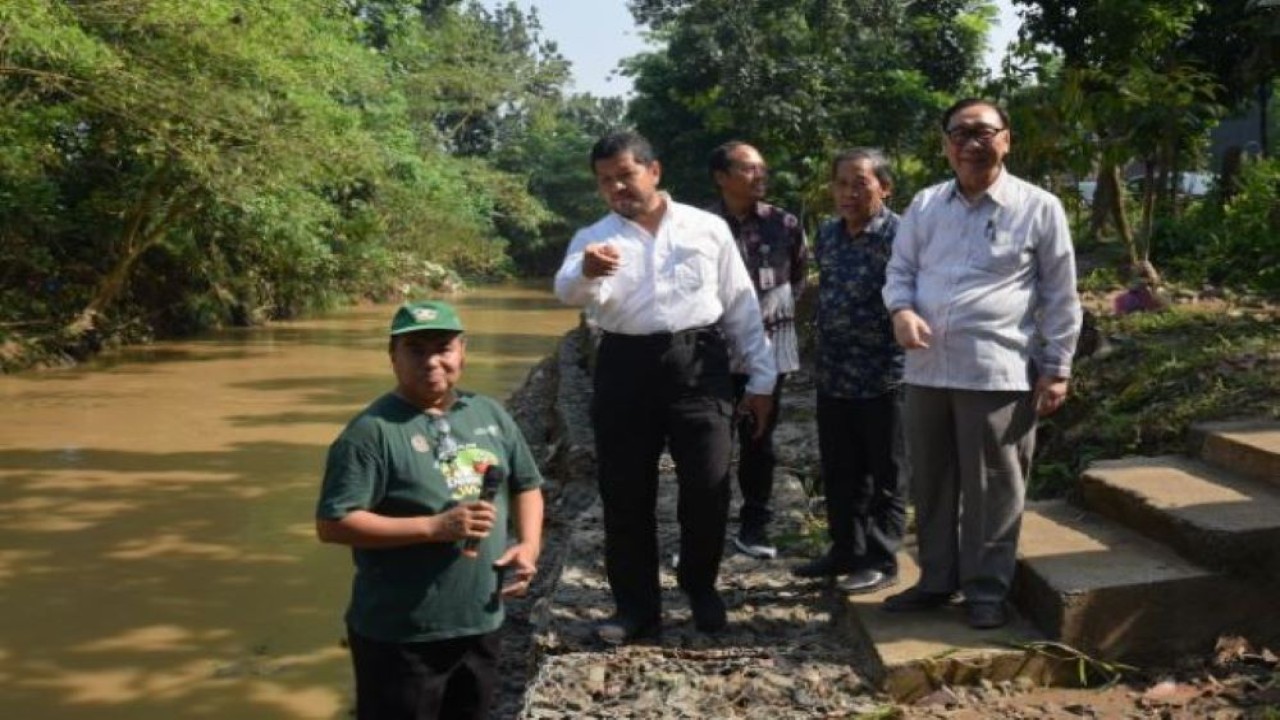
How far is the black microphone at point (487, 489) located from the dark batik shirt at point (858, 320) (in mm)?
1660

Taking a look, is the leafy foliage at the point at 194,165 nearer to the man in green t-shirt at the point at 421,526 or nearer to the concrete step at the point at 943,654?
the man in green t-shirt at the point at 421,526

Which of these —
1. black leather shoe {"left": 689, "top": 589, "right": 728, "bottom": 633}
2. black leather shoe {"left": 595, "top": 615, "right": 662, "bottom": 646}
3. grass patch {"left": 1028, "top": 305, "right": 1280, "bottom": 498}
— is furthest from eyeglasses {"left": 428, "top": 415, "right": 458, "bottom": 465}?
grass patch {"left": 1028, "top": 305, "right": 1280, "bottom": 498}

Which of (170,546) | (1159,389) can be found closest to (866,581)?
(1159,389)

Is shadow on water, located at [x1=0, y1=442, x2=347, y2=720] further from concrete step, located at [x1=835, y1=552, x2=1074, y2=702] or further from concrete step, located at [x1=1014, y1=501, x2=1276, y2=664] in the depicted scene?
concrete step, located at [x1=1014, y1=501, x2=1276, y2=664]

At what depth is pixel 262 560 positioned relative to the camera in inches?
280

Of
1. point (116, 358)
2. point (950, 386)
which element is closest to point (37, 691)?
point (950, 386)

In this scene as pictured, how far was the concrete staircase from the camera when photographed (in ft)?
10.9

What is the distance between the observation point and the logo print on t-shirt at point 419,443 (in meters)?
2.54

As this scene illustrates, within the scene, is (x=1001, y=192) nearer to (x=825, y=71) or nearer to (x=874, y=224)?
(x=874, y=224)

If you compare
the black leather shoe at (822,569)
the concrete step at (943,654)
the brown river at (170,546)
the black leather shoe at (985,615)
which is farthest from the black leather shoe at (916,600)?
the brown river at (170,546)

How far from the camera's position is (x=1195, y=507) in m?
3.81

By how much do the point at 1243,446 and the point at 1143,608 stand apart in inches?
45.0

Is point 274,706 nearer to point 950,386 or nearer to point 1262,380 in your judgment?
point 950,386

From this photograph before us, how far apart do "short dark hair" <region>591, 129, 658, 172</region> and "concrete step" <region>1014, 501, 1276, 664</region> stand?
5.38 ft
